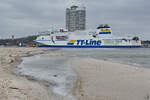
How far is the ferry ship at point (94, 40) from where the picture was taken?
6353 cm

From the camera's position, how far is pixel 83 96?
469 cm

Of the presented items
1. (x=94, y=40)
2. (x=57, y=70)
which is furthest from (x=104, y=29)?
(x=57, y=70)

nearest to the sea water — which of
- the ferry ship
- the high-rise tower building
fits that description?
the ferry ship

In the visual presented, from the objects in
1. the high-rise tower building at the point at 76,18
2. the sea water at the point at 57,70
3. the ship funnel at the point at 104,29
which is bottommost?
the sea water at the point at 57,70

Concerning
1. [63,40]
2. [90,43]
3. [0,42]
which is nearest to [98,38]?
[90,43]

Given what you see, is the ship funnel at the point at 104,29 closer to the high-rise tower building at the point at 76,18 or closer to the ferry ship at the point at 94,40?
the ferry ship at the point at 94,40

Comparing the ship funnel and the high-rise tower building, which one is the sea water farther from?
the high-rise tower building

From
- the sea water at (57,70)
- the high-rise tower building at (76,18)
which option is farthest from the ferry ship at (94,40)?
the high-rise tower building at (76,18)

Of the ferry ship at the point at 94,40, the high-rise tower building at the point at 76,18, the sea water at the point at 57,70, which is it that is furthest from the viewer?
the high-rise tower building at the point at 76,18

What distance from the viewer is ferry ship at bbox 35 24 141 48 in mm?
63531

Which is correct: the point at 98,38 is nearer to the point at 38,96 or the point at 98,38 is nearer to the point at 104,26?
the point at 104,26

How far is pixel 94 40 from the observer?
211 ft

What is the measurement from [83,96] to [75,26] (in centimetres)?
11747

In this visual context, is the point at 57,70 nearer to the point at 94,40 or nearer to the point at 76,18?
the point at 94,40
